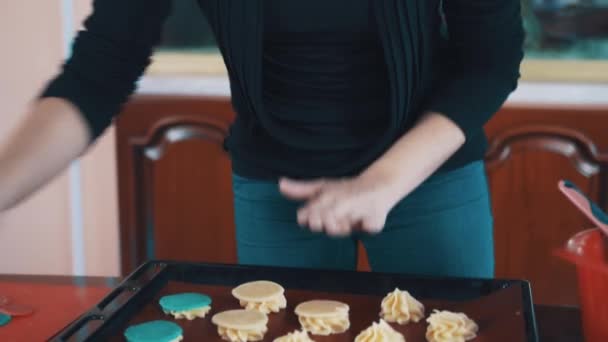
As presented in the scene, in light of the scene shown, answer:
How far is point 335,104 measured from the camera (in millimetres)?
998

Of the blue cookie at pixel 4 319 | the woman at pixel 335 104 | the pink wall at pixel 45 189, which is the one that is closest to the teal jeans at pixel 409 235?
the woman at pixel 335 104

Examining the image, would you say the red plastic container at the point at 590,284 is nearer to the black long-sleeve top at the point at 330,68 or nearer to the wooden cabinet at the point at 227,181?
the black long-sleeve top at the point at 330,68

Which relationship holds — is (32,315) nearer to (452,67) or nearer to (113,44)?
(113,44)

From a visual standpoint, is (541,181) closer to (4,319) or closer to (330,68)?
Result: (330,68)

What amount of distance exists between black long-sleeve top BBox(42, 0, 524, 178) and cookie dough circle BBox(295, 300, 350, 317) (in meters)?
0.19

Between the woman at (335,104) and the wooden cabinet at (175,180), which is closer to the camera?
the woman at (335,104)

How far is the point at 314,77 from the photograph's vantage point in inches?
38.9

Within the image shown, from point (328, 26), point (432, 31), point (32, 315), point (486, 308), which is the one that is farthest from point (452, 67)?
point (32, 315)

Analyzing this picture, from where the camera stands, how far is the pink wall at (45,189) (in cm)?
199

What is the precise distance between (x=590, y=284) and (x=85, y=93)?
0.61 m

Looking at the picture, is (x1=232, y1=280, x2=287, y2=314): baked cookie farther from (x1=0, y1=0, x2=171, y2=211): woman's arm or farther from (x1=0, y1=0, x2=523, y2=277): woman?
(x1=0, y1=0, x2=171, y2=211): woman's arm

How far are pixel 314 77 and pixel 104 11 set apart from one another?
28cm

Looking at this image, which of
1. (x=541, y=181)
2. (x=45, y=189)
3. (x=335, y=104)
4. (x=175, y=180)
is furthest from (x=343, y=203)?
(x=45, y=189)

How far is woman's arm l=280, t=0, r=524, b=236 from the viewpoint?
2.45ft
